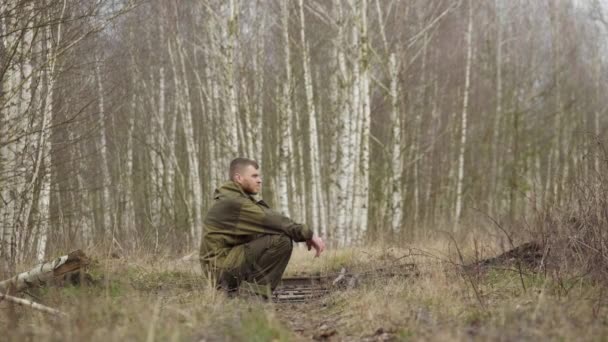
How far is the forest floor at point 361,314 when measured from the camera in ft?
10.9

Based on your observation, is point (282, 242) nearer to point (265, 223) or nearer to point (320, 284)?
point (265, 223)

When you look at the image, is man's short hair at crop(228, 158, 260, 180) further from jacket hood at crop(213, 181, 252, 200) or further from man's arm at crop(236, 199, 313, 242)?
man's arm at crop(236, 199, 313, 242)

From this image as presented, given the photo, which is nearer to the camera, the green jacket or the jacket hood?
the green jacket

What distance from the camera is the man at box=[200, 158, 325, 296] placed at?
5988 millimetres

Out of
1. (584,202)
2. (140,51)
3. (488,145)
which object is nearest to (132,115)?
(140,51)

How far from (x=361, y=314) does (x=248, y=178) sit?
82.9 inches

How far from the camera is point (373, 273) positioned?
289 inches

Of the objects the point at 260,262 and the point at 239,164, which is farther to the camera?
the point at 239,164

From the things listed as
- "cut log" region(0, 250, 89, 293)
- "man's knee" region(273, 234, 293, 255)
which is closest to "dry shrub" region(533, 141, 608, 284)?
"man's knee" region(273, 234, 293, 255)

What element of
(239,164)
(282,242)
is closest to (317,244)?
(282,242)

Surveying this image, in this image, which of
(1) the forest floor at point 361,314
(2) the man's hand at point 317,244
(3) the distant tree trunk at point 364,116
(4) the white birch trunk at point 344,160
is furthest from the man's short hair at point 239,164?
(4) the white birch trunk at point 344,160

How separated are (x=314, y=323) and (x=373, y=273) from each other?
269 cm

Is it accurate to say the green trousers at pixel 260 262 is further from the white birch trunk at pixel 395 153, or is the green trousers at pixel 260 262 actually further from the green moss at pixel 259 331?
the white birch trunk at pixel 395 153

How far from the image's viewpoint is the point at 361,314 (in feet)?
15.1
